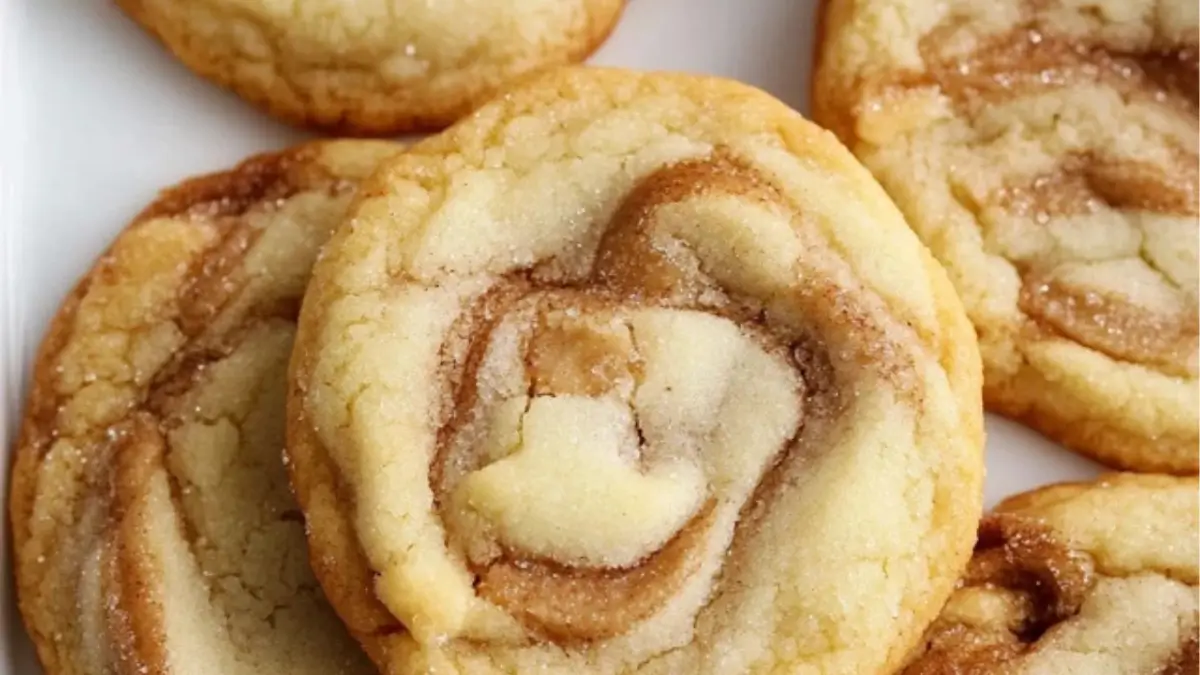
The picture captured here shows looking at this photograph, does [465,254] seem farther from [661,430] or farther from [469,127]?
[661,430]

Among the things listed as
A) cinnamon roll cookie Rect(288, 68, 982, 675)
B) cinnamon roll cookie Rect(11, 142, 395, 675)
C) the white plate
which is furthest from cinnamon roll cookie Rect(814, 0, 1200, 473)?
cinnamon roll cookie Rect(11, 142, 395, 675)

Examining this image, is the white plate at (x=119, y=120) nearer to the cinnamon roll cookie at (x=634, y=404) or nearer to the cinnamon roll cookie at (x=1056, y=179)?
the cinnamon roll cookie at (x=1056, y=179)

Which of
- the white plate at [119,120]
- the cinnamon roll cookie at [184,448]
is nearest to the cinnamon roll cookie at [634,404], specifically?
the cinnamon roll cookie at [184,448]

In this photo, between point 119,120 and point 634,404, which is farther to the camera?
point 119,120

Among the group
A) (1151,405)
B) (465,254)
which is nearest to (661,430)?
(465,254)

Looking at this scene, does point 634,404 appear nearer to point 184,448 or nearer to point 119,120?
point 184,448

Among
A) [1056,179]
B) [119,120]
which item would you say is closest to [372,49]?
[119,120]
